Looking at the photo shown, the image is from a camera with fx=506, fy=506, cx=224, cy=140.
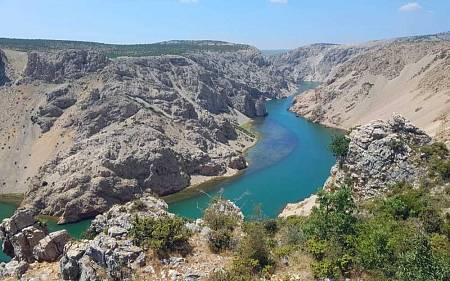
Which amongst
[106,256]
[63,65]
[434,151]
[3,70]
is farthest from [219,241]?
[3,70]

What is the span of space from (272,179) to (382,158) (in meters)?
43.2

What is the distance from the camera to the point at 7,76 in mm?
143500

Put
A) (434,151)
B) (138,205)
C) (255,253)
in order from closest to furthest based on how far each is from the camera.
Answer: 1. (255,253)
2. (138,205)
3. (434,151)

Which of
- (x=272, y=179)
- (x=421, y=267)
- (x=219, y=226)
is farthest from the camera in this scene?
(x=272, y=179)

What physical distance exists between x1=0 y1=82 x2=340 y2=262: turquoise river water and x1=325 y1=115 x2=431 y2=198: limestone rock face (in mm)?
10940

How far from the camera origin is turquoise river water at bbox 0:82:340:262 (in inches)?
2955

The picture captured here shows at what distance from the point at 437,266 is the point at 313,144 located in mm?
99093

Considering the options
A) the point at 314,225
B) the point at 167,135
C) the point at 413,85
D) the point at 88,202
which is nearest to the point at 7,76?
the point at 167,135

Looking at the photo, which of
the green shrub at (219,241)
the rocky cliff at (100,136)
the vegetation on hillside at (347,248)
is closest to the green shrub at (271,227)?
the vegetation on hillside at (347,248)

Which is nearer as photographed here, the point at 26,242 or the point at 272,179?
the point at 26,242

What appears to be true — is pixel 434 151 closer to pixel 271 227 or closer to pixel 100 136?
pixel 271 227

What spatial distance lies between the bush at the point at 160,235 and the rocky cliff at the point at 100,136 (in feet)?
171

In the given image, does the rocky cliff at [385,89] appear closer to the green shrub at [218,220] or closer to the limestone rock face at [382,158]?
the limestone rock face at [382,158]

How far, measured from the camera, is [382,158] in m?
46.7
